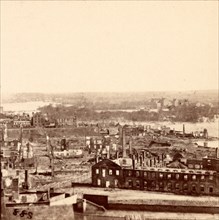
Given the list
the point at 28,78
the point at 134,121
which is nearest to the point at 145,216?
the point at 134,121

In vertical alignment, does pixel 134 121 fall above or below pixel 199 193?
above

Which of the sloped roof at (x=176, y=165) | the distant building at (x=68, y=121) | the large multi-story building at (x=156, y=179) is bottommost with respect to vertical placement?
the large multi-story building at (x=156, y=179)

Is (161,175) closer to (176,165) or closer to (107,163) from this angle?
(176,165)

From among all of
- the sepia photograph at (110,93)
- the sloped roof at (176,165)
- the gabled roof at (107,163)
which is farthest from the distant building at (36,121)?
the sloped roof at (176,165)

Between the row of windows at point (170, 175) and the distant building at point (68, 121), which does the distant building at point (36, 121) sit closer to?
the distant building at point (68, 121)

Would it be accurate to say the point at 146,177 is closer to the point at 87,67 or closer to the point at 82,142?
the point at 82,142

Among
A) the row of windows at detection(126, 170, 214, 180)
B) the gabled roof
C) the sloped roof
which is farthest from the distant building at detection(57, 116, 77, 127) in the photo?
the sloped roof

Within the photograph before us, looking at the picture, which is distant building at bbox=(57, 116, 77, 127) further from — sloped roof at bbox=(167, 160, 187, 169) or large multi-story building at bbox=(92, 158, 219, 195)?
sloped roof at bbox=(167, 160, 187, 169)

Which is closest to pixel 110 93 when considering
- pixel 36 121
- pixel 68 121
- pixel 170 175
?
pixel 68 121
